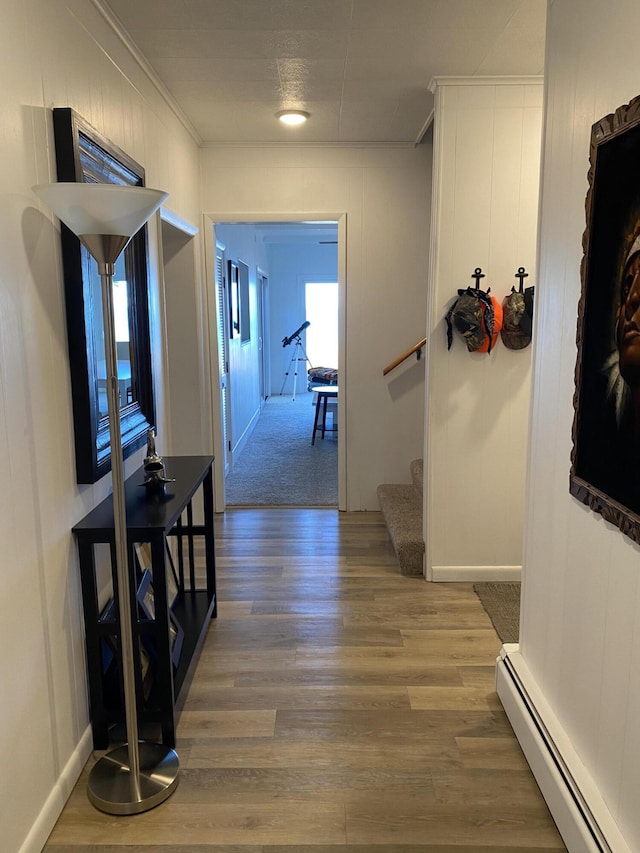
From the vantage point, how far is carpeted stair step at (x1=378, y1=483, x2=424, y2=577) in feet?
11.4

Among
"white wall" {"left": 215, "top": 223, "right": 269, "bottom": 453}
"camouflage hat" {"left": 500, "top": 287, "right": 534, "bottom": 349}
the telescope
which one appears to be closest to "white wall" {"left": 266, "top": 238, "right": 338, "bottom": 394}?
the telescope

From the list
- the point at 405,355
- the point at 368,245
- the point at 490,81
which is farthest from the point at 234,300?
the point at 490,81

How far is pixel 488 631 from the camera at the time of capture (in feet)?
9.39

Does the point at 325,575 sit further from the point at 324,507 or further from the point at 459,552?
the point at 324,507

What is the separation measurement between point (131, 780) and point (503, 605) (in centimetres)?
188

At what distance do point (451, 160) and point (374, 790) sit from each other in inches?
105

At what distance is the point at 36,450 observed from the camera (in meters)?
1.71

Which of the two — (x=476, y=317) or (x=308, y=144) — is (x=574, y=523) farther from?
(x=308, y=144)

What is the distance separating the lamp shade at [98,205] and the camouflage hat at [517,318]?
2.01m

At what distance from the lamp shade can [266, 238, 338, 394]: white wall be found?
883 centimetres

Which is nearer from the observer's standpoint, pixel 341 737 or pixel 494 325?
pixel 341 737

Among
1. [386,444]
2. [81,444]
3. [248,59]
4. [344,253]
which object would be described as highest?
[248,59]

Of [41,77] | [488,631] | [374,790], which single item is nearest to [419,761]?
[374,790]

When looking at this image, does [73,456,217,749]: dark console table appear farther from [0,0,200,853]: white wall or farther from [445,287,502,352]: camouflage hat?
[445,287,502,352]: camouflage hat
